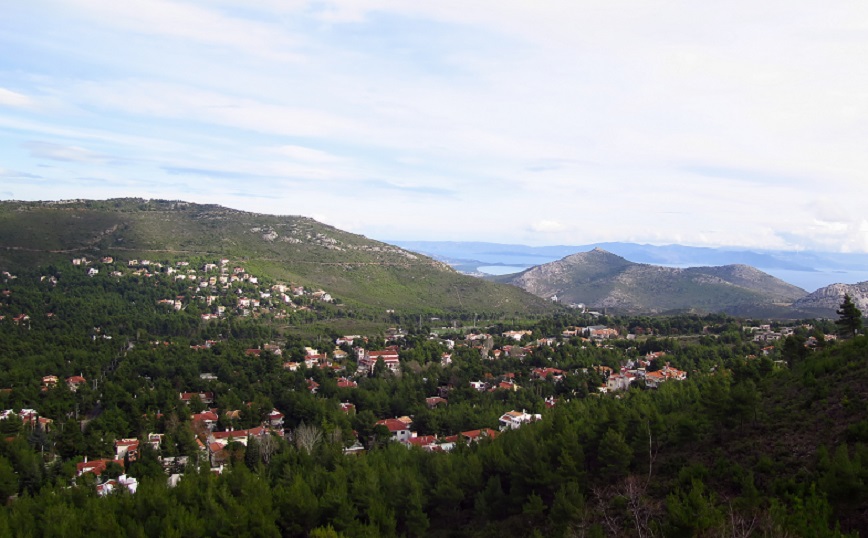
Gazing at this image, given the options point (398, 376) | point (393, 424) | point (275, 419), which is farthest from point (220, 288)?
point (393, 424)

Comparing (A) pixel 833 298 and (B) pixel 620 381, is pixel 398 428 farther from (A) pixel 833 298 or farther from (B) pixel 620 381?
(A) pixel 833 298

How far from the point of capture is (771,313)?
300 ft

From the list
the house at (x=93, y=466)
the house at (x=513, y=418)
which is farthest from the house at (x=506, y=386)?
the house at (x=93, y=466)

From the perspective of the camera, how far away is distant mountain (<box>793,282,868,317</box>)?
8841cm

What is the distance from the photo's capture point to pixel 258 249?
100 meters

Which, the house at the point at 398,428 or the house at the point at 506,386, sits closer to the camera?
the house at the point at 398,428

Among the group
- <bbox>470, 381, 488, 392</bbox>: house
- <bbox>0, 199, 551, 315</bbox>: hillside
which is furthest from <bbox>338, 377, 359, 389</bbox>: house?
<bbox>0, 199, 551, 315</bbox>: hillside

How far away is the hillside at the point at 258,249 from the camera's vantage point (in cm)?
8306

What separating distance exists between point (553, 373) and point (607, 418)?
21309 mm

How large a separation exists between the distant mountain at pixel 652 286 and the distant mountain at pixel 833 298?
19.8ft

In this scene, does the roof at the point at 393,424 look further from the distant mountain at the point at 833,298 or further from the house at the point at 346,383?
the distant mountain at the point at 833,298

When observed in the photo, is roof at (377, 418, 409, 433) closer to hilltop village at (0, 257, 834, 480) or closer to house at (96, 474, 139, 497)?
hilltop village at (0, 257, 834, 480)

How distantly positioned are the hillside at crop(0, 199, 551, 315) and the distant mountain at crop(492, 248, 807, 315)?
3722 cm

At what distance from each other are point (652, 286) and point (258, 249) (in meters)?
93.5
